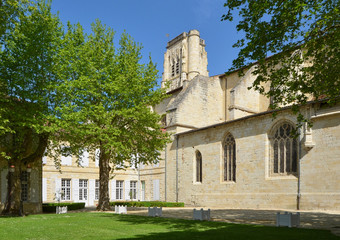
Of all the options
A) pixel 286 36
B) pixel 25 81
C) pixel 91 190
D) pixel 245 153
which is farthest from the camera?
pixel 91 190

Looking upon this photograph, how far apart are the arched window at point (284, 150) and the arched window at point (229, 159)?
357cm

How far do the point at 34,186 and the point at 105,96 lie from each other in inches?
317

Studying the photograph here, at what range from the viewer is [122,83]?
62.3 ft

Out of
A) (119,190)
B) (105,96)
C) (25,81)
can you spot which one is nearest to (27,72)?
(25,81)

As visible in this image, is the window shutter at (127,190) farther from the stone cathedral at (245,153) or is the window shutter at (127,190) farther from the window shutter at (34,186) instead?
the window shutter at (34,186)

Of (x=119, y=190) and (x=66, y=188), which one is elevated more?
(x=66, y=188)

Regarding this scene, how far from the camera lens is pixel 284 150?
20.7m

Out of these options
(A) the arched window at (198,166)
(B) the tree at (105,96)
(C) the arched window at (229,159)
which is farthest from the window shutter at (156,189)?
(B) the tree at (105,96)

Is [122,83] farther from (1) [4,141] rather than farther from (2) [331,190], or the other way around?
(2) [331,190]

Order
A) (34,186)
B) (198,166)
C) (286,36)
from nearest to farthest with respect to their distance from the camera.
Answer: (286,36) < (34,186) < (198,166)

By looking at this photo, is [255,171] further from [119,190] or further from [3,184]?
[119,190]

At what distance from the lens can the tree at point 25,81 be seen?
17031 mm

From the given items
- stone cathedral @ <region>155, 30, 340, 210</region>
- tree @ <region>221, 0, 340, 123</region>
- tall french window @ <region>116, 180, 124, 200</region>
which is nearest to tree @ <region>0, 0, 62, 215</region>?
stone cathedral @ <region>155, 30, 340, 210</region>

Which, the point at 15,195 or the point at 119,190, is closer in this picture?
the point at 15,195
